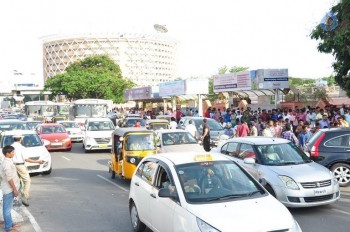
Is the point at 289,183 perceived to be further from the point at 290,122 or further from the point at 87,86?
the point at 87,86

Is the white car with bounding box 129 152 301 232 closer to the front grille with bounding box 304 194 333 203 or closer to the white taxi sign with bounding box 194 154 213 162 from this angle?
the white taxi sign with bounding box 194 154 213 162

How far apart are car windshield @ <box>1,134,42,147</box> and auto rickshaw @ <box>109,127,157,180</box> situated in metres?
3.44

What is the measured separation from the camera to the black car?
1102 centimetres

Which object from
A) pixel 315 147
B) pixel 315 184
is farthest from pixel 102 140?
pixel 315 184

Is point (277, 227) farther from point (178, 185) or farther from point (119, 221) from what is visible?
point (119, 221)

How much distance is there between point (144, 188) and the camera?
700 cm

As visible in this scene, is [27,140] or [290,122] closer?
[27,140]

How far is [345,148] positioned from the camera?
1104 centimetres

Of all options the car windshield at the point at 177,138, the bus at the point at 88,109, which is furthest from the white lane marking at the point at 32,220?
the bus at the point at 88,109

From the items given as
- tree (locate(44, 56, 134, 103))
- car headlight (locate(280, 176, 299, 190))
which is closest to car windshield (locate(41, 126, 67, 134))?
car headlight (locate(280, 176, 299, 190))

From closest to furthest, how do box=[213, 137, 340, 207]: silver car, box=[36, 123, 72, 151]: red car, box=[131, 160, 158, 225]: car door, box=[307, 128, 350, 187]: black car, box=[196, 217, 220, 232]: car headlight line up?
box=[196, 217, 220, 232]: car headlight → box=[131, 160, 158, 225]: car door → box=[213, 137, 340, 207]: silver car → box=[307, 128, 350, 187]: black car → box=[36, 123, 72, 151]: red car

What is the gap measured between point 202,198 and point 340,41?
11278 millimetres

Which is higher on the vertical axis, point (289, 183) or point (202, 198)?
point (202, 198)

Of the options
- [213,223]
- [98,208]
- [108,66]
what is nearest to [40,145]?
[98,208]
